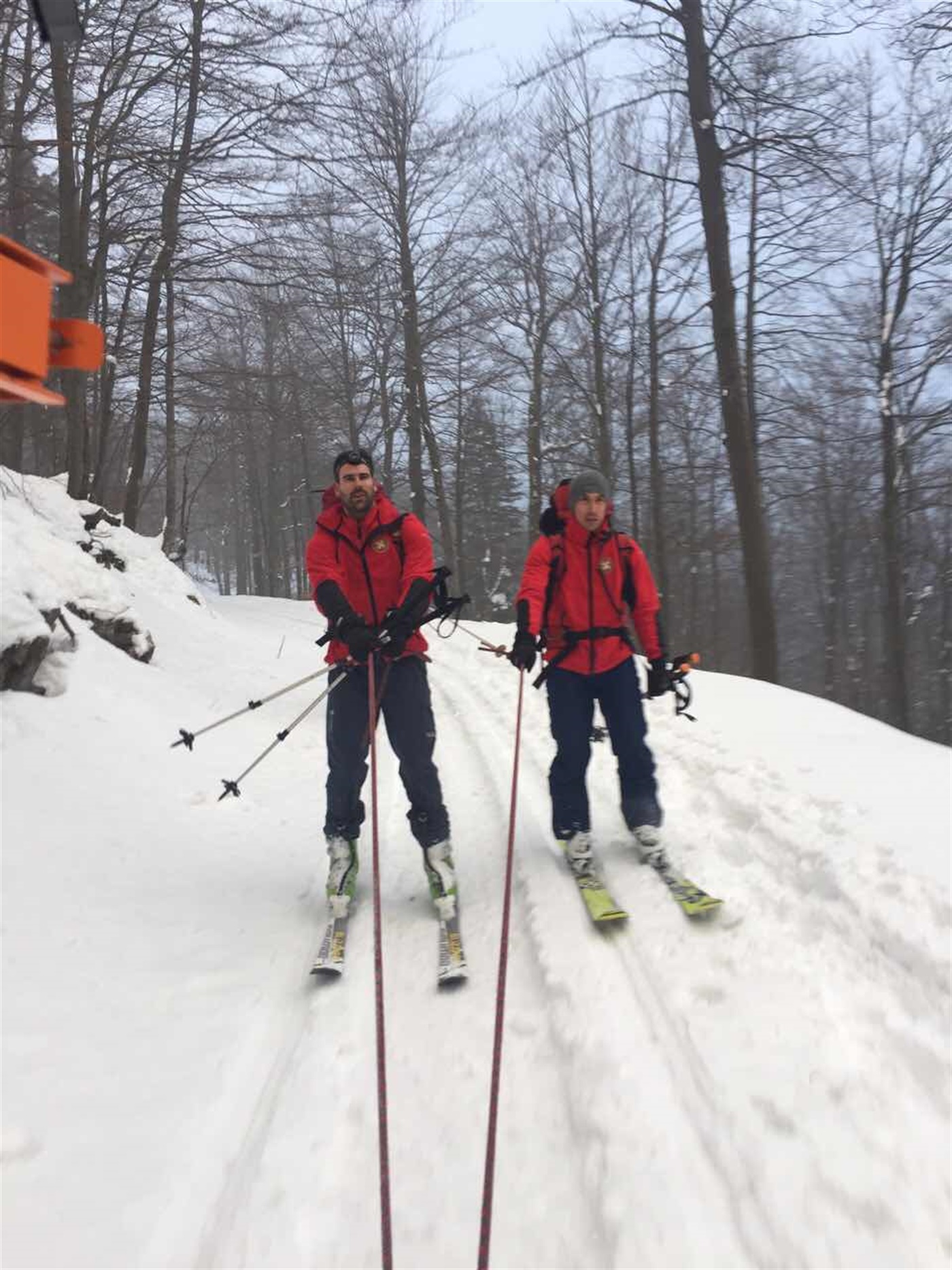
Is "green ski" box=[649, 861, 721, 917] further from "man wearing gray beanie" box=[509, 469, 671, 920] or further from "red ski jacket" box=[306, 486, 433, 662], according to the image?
"red ski jacket" box=[306, 486, 433, 662]

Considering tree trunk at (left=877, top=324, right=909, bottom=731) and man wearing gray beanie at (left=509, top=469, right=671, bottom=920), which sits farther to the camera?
tree trunk at (left=877, top=324, right=909, bottom=731)

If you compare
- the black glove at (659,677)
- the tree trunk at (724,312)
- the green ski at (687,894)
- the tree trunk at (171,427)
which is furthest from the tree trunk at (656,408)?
the green ski at (687,894)

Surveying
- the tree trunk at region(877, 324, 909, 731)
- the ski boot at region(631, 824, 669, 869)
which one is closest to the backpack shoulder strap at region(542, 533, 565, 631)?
the ski boot at region(631, 824, 669, 869)

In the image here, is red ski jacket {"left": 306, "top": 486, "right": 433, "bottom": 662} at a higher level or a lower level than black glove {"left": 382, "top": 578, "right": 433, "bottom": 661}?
higher

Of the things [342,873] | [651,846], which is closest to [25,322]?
[342,873]

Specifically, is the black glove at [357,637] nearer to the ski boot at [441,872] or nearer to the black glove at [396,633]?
the black glove at [396,633]

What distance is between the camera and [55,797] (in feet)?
13.8

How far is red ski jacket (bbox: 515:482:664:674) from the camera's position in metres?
4.05

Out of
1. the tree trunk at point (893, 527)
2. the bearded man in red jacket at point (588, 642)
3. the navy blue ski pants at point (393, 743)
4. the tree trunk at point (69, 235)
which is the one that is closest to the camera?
the navy blue ski pants at point (393, 743)

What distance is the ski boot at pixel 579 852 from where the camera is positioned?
3.87 m

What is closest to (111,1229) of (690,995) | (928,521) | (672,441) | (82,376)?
(690,995)

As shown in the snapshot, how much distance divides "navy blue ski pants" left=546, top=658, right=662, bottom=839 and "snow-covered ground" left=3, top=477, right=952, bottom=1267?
1.12 feet

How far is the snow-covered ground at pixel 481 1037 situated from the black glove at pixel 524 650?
112 centimetres

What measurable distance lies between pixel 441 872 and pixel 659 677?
1.60 meters
